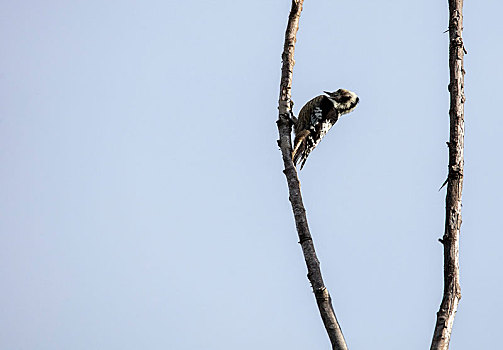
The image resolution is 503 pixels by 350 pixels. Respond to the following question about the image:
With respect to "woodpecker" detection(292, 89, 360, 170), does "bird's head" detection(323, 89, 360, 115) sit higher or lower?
higher

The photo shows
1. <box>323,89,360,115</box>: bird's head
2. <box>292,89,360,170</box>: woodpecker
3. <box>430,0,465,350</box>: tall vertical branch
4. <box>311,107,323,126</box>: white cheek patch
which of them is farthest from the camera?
<box>323,89,360,115</box>: bird's head

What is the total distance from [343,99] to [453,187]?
5272mm

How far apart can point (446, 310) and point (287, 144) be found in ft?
7.15

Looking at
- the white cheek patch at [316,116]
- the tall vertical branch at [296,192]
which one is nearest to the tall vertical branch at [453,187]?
the tall vertical branch at [296,192]

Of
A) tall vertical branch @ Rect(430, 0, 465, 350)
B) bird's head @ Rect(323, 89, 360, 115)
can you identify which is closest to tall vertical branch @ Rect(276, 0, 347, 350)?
tall vertical branch @ Rect(430, 0, 465, 350)

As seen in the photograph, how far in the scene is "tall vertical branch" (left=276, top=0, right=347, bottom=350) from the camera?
19.0 feet

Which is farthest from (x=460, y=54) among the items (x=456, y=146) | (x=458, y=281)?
(x=458, y=281)

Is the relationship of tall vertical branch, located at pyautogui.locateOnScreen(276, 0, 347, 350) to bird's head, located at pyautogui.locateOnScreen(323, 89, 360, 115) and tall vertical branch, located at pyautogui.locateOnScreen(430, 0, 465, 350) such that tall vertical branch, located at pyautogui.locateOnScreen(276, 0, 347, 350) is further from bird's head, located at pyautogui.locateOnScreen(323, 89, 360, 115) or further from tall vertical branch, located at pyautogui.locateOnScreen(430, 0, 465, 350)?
bird's head, located at pyautogui.locateOnScreen(323, 89, 360, 115)

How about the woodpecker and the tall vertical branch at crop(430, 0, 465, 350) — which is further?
the woodpecker

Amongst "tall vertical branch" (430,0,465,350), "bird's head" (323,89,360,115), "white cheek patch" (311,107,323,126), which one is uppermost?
"bird's head" (323,89,360,115)

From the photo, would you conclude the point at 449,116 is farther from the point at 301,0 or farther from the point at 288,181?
the point at 301,0

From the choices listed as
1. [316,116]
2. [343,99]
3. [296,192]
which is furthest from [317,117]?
[296,192]

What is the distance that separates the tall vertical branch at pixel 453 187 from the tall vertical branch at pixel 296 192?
0.82 metres

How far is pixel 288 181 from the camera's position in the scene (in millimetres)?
6527
